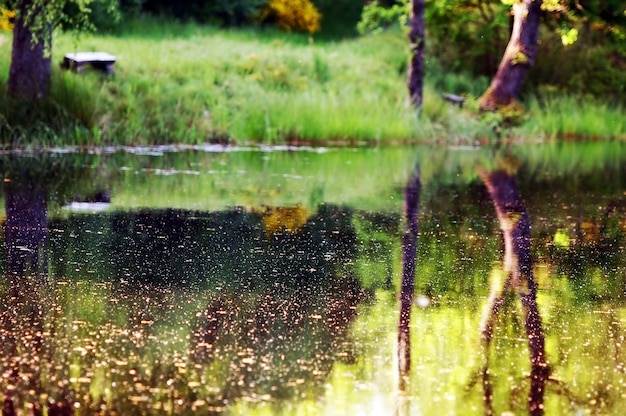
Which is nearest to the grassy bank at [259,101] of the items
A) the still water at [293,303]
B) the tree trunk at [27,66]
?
the tree trunk at [27,66]

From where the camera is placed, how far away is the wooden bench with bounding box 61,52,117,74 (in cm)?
2358

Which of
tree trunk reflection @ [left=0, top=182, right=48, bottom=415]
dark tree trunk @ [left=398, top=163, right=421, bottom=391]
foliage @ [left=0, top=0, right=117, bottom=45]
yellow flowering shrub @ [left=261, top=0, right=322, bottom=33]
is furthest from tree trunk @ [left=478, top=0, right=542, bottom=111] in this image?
tree trunk reflection @ [left=0, top=182, right=48, bottom=415]

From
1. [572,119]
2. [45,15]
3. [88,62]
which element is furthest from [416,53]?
[45,15]

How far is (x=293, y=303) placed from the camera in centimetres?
672

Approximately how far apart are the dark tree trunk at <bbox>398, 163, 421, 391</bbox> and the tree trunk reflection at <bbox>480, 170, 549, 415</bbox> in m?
0.34

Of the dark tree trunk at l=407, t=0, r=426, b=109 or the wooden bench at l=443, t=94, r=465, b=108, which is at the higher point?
the dark tree trunk at l=407, t=0, r=426, b=109

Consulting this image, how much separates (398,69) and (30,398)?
2934cm

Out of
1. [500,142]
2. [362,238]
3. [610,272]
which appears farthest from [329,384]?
[500,142]

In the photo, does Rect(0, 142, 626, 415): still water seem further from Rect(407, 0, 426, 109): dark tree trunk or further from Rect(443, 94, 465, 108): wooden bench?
Rect(443, 94, 465, 108): wooden bench

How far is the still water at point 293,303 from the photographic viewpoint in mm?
4777

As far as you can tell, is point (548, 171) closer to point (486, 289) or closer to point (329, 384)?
point (486, 289)

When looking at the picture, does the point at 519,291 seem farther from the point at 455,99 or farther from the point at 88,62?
the point at 455,99

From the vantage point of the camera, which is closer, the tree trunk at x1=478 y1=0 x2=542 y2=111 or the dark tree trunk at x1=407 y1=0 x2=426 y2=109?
the dark tree trunk at x1=407 y1=0 x2=426 y2=109

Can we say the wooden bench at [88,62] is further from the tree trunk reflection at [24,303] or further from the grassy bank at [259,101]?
the tree trunk reflection at [24,303]
